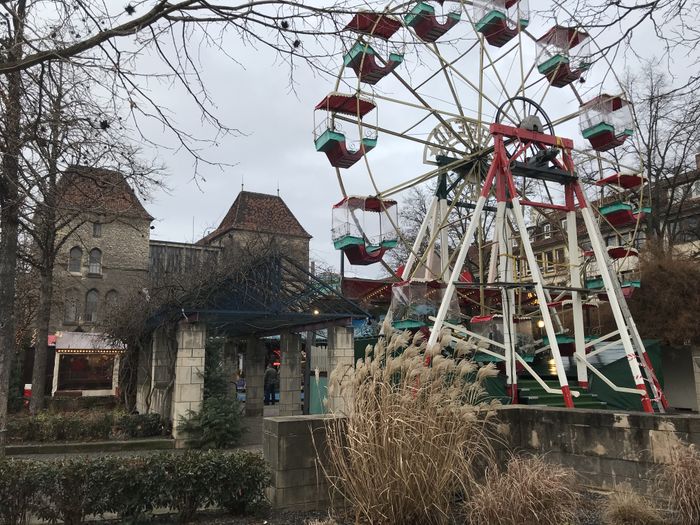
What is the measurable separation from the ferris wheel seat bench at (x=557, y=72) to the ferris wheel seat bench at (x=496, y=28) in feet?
4.35

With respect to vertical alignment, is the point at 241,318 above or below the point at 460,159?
below

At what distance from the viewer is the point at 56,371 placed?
91.9 feet

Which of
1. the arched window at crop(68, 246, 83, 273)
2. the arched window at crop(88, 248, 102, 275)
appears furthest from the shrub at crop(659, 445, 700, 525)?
the arched window at crop(88, 248, 102, 275)

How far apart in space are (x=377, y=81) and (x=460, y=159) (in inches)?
129

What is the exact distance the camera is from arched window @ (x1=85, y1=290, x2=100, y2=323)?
43.8 m

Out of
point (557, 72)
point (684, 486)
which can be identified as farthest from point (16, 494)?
point (557, 72)

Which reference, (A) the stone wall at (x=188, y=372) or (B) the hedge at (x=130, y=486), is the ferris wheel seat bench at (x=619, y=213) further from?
(B) the hedge at (x=130, y=486)

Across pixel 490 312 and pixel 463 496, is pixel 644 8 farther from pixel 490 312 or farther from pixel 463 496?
pixel 490 312

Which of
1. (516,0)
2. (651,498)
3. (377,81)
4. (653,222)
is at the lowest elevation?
(651,498)

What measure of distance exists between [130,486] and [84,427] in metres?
9.26

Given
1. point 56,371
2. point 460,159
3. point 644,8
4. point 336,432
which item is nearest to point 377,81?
point 460,159

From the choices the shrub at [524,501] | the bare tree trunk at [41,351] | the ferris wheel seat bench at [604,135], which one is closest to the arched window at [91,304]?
→ the bare tree trunk at [41,351]

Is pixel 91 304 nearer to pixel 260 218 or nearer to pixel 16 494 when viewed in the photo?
pixel 260 218

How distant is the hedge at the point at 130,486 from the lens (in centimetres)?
582
